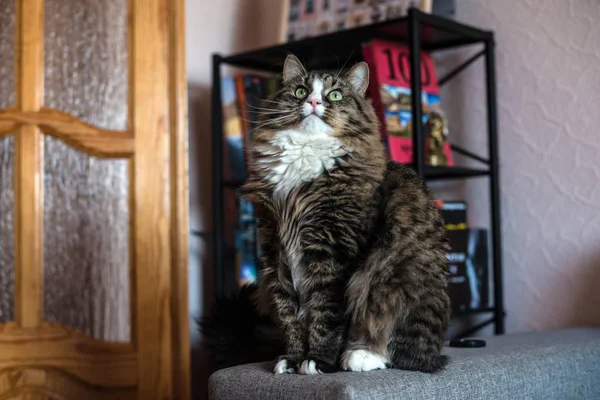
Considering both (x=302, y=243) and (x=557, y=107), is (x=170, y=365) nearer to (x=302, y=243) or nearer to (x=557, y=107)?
(x=302, y=243)

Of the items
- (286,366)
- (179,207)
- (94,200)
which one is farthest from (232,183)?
(286,366)

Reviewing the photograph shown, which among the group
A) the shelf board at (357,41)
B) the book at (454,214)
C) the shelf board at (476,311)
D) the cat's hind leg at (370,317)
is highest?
the shelf board at (357,41)

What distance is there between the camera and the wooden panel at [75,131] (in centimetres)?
181

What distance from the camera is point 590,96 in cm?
180

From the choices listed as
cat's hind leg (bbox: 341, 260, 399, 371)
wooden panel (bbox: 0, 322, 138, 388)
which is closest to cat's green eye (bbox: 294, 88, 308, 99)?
cat's hind leg (bbox: 341, 260, 399, 371)

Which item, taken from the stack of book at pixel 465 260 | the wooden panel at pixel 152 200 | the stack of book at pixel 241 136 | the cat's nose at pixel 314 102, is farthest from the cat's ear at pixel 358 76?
the stack of book at pixel 241 136

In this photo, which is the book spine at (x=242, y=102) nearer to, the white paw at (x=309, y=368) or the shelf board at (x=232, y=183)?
the shelf board at (x=232, y=183)

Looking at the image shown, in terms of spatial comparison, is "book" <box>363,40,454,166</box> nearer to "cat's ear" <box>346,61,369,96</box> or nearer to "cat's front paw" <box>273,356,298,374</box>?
"cat's ear" <box>346,61,369,96</box>

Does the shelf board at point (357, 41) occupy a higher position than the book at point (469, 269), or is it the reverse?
the shelf board at point (357, 41)

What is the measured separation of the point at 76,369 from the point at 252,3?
139 centimetres

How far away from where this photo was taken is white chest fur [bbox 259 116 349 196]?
4.25 ft

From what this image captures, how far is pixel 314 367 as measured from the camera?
117cm

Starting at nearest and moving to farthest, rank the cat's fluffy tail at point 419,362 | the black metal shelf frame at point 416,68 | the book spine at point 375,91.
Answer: the cat's fluffy tail at point 419,362 < the black metal shelf frame at point 416,68 < the book spine at point 375,91

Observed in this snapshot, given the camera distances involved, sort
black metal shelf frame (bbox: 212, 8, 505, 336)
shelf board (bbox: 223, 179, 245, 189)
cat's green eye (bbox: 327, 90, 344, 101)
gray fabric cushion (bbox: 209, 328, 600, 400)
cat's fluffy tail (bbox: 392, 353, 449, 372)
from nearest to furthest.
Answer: gray fabric cushion (bbox: 209, 328, 600, 400) → cat's fluffy tail (bbox: 392, 353, 449, 372) → cat's green eye (bbox: 327, 90, 344, 101) → black metal shelf frame (bbox: 212, 8, 505, 336) → shelf board (bbox: 223, 179, 245, 189)
